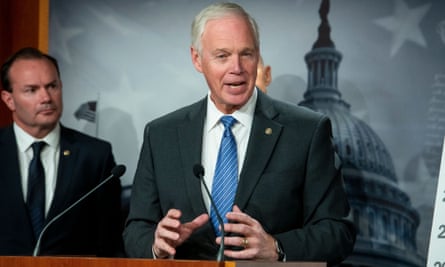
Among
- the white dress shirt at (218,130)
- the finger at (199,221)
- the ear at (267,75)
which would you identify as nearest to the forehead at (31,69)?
the ear at (267,75)

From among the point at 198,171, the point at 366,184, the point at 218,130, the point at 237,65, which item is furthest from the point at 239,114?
the point at 366,184

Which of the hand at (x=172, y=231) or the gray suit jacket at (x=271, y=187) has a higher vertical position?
the gray suit jacket at (x=271, y=187)

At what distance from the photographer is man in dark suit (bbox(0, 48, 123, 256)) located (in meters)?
4.38

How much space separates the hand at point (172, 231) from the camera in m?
2.97

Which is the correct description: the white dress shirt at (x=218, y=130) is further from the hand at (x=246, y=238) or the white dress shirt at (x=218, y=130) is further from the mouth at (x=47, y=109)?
the mouth at (x=47, y=109)

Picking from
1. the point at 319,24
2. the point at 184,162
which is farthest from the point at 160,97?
the point at 184,162

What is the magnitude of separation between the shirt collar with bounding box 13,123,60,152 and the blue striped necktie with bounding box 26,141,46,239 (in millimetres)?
57

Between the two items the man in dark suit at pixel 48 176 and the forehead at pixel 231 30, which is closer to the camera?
the forehead at pixel 231 30

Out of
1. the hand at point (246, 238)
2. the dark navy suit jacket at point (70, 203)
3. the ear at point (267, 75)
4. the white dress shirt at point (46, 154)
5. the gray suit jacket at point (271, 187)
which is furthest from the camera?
the ear at point (267, 75)

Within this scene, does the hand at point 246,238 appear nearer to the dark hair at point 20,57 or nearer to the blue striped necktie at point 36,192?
the blue striped necktie at point 36,192

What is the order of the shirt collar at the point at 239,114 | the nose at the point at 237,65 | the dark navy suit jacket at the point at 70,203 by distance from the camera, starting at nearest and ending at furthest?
the nose at the point at 237,65, the shirt collar at the point at 239,114, the dark navy suit jacket at the point at 70,203

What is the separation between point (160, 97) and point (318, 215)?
2.06 meters

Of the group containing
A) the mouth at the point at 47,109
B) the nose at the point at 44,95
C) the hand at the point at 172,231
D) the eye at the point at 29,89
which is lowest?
the hand at the point at 172,231

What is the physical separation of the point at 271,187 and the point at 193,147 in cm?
35
